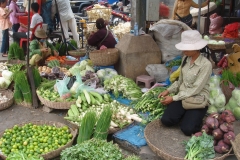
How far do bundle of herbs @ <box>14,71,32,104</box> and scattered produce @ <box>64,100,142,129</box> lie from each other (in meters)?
1.02

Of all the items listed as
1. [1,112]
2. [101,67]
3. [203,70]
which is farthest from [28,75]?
[203,70]

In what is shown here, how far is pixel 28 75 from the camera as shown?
16.3 feet

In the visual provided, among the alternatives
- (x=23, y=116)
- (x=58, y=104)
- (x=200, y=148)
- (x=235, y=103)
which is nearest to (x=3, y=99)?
(x=23, y=116)

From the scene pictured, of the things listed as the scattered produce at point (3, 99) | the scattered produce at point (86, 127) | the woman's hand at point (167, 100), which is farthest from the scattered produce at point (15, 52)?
the woman's hand at point (167, 100)

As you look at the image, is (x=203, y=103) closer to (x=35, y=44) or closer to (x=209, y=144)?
(x=209, y=144)

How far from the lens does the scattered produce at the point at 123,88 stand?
4.81m

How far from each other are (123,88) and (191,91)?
154 centimetres

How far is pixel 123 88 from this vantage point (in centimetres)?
491

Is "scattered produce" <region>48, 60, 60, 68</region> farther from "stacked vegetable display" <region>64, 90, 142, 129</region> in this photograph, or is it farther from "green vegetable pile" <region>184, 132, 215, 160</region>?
"green vegetable pile" <region>184, 132, 215, 160</region>

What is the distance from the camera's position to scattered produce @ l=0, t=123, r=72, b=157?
3.24 metres

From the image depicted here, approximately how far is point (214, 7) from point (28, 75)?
7.82 meters

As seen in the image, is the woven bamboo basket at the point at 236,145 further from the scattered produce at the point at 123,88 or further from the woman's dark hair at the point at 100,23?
the woman's dark hair at the point at 100,23

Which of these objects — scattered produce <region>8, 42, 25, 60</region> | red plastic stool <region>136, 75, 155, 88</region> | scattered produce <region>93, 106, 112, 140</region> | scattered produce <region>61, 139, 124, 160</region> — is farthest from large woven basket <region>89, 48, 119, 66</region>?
scattered produce <region>61, 139, 124, 160</region>

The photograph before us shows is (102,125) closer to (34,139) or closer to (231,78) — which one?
(34,139)
